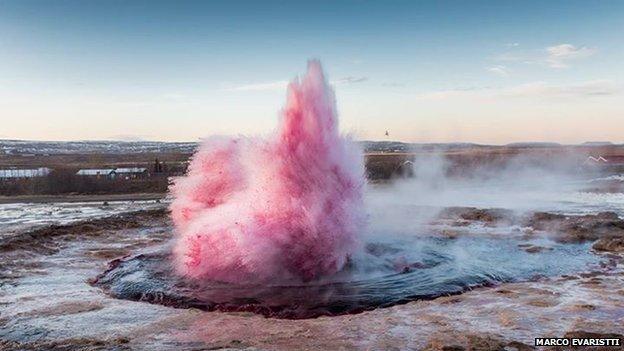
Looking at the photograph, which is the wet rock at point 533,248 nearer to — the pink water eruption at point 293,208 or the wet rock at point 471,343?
the pink water eruption at point 293,208

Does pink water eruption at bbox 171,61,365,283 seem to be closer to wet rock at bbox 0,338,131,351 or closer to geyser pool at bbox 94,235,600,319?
geyser pool at bbox 94,235,600,319

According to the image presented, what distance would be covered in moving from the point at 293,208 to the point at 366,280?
2259 millimetres

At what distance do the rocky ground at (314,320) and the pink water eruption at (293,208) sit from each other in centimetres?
189

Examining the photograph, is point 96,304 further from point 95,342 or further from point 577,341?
point 577,341

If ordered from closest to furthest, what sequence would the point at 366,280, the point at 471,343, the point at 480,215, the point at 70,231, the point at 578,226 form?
the point at 471,343 → the point at 366,280 → the point at 578,226 → the point at 70,231 → the point at 480,215

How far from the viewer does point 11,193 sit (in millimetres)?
37000

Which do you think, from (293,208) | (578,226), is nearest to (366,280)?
(293,208)

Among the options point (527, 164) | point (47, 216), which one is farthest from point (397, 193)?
point (527, 164)

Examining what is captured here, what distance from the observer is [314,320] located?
9.17 metres

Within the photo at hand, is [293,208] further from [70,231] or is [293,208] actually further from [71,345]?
[70,231]

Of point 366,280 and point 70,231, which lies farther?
point 70,231

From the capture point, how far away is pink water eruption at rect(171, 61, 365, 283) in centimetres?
1114

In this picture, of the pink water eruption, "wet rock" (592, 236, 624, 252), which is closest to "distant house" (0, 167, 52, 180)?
the pink water eruption

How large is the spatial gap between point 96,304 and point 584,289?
9411mm
